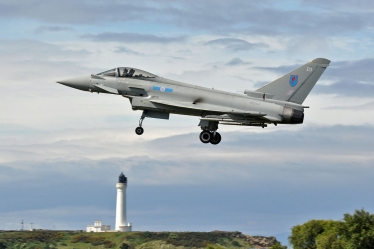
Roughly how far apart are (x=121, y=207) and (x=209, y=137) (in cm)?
11670

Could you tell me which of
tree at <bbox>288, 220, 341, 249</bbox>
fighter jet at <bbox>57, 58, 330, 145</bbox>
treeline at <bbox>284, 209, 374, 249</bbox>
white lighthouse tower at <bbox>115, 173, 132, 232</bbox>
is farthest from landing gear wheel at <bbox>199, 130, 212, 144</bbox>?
white lighthouse tower at <bbox>115, 173, 132, 232</bbox>

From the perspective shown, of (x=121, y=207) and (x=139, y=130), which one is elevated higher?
(x=121, y=207)

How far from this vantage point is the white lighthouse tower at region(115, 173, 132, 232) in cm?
17162

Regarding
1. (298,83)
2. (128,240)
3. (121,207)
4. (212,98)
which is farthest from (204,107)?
(121,207)

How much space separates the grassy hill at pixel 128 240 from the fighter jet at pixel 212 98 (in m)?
76.4

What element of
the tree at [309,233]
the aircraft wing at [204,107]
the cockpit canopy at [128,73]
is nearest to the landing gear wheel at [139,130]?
the aircraft wing at [204,107]

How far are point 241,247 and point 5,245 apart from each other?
36014 millimetres

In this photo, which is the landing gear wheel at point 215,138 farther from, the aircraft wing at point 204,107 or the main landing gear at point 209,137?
the aircraft wing at point 204,107

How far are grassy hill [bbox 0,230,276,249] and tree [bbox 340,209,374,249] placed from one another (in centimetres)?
3812

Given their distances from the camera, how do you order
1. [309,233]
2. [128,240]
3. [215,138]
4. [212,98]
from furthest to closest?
[128,240] < [309,233] < [215,138] < [212,98]

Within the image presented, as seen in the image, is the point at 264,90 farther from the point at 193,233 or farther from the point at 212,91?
the point at 193,233

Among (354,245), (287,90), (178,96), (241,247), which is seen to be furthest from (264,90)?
(241,247)

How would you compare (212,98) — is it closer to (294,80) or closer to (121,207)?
(294,80)

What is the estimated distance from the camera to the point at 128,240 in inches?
5556
